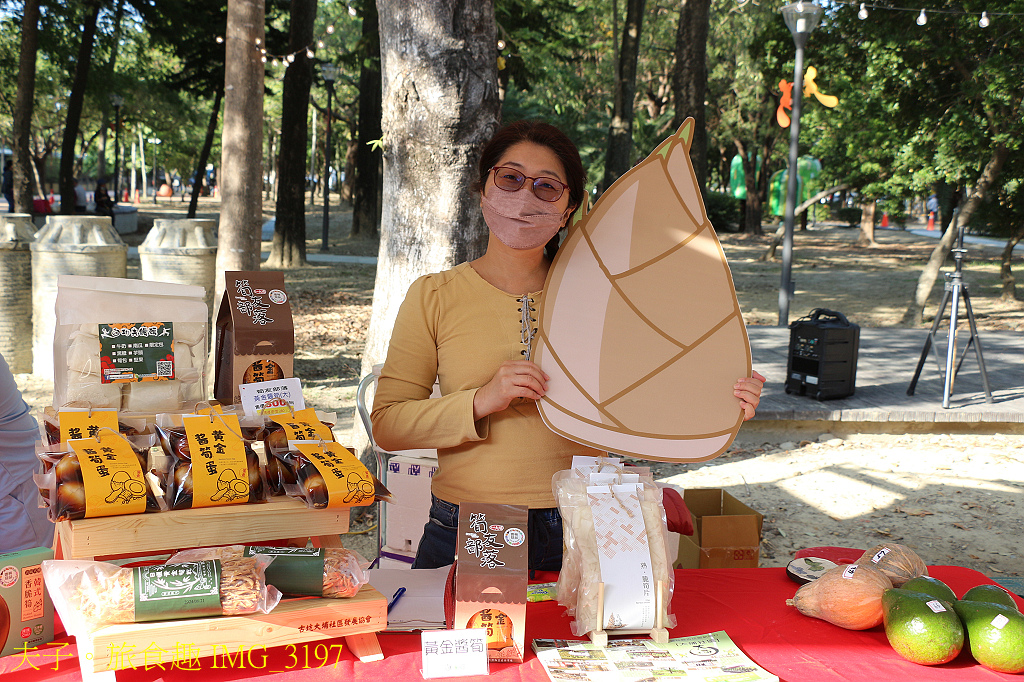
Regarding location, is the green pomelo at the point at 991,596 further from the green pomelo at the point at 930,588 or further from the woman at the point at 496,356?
the woman at the point at 496,356

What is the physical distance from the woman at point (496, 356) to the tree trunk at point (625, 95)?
42.0 feet

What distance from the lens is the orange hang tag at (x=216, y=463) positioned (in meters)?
1.39

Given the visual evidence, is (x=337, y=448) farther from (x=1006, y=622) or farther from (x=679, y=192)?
(x=1006, y=622)

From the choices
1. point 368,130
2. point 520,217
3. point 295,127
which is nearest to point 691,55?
point 295,127

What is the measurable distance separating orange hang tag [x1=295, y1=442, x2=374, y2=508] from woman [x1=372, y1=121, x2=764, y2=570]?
0.30 meters

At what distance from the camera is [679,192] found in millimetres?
1975

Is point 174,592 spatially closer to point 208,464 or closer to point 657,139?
point 208,464

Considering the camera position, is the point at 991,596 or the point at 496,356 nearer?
the point at 991,596

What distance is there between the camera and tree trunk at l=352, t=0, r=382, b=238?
45.9ft

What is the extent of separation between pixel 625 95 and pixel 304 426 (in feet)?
45.7

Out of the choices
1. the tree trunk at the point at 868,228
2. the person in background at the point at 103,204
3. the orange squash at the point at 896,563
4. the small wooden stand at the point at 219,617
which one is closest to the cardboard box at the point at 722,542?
the orange squash at the point at 896,563

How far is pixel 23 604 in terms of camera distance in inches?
56.6

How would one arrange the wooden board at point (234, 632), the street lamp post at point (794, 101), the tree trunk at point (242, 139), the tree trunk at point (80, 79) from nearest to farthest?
the wooden board at point (234, 632) < the tree trunk at point (242, 139) < the street lamp post at point (794, 101) < the tree trunk at point (80, 79)

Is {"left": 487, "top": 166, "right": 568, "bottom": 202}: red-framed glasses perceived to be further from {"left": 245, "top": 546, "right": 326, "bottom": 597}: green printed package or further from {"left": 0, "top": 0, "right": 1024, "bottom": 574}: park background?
{"left": 0, "top": 0, "right": 1024, "bottom": 574}: park background
